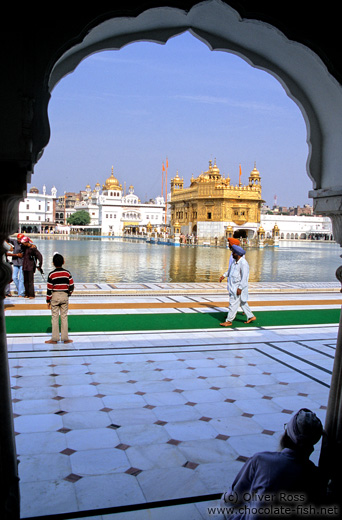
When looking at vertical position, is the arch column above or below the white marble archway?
below

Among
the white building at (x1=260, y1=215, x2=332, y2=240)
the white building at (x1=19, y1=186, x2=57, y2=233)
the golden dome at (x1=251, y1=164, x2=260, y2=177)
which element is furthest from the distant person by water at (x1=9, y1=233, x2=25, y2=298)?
the white building at (x1=19, y1=186, x2=57, y2=233)

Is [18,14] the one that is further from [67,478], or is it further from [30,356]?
[30,356]

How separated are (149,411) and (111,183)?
88185 mm

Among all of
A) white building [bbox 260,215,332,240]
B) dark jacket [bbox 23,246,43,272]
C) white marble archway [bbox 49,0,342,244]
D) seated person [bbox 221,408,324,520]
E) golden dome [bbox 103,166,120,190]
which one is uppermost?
golden dome [bbox 103,166,120,190]

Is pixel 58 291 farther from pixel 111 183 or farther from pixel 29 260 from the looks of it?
pixel 111 183

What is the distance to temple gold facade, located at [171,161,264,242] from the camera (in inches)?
2371

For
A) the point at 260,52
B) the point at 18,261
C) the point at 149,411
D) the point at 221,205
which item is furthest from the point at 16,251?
the point at 221,205

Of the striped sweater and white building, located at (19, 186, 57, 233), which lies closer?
the striped sweater

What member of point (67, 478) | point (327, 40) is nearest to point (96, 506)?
point (67, 478)

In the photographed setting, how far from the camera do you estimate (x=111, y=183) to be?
90562 millimetres

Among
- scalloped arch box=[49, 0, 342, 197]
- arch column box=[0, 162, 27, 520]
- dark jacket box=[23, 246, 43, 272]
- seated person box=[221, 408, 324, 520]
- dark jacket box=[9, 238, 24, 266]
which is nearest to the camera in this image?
seated person box=[221, 408, 324, 520]

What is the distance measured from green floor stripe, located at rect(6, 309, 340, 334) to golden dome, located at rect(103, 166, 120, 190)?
82.1 meters

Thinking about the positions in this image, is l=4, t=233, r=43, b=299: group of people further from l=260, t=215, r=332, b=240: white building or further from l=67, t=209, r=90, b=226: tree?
l=67, t=209, r=90, b=226: tree

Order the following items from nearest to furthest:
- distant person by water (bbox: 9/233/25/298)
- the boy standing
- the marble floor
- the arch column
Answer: the arch column → the marble floor → the boy standing → distant person by water (bbox: 9/233/25/298)
